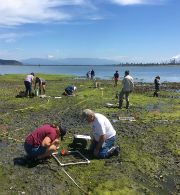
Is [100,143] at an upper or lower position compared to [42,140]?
lower

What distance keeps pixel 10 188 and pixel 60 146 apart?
252 centimetres

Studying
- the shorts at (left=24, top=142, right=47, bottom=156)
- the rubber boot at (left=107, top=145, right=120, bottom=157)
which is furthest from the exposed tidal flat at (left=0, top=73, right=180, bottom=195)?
the shorts at (left=24, top=142, right=47, bottom=156)

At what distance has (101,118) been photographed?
17.2 feet

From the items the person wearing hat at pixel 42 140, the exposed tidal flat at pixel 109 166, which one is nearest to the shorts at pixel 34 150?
the person wearing hat at pixel 42 140

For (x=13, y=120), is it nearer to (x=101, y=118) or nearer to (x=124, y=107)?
(x=101, y=118)

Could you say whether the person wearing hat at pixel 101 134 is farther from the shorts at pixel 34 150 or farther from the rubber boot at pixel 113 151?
the shorts at pixel 34 150

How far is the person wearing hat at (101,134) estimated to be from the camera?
16.8 feet

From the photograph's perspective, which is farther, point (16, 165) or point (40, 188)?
point (16, 165)

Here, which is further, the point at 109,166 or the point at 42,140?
the point at 109,166

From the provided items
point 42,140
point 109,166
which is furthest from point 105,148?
point 42,140

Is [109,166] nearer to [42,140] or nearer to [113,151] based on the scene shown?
[113,151]

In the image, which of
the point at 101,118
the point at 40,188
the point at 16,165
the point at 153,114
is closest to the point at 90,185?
the point at 40,188

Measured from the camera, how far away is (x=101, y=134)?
5.14 meters

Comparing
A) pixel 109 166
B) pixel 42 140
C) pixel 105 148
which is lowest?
pixel 109 166
